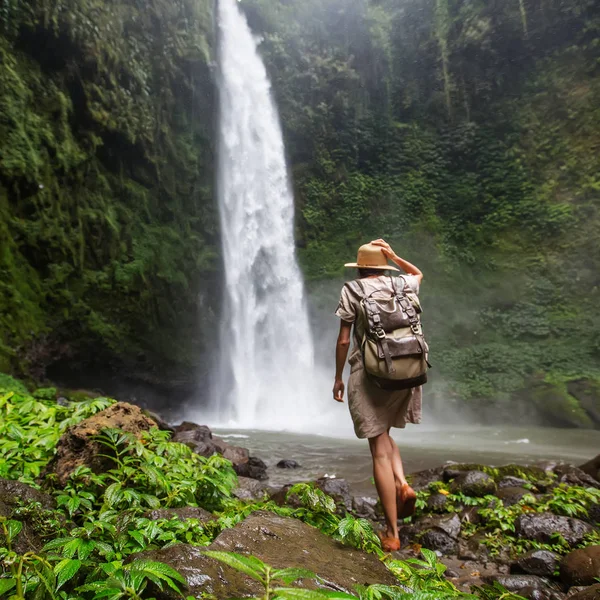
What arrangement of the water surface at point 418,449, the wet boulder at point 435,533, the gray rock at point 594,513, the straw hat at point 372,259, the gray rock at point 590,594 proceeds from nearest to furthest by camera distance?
the gray rock at point 590,594 < the straw hat at point 372,259 < the wet boulder at point 435,533 < the gray rock at point 594,513 < the water surface at point 418,449

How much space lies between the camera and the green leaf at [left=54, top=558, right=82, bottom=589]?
3.73 feet

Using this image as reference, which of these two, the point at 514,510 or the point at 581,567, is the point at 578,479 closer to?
the point at 514,510

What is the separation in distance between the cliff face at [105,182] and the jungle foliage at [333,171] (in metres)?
0.04

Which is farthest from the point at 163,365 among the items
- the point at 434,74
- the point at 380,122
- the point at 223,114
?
the point at 434,74

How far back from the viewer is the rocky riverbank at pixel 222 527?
1.26 m

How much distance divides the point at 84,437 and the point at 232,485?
0.87m

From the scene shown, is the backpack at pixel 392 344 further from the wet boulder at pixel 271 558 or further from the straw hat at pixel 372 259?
the wet boulder at pixel 271 558

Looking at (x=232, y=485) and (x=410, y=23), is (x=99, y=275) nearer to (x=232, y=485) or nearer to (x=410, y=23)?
(x=232, y=485)

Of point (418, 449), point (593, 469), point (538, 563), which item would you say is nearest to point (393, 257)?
point (538, 563)

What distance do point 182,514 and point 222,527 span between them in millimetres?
234

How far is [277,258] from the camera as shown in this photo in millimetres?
14789

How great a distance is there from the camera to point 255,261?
14219 mm

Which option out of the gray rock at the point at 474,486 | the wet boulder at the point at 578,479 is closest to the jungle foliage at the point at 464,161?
the wet boulder at the point at 578,479

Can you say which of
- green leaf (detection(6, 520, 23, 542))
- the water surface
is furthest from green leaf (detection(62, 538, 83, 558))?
the water surface
